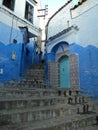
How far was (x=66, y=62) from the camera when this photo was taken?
8.79m

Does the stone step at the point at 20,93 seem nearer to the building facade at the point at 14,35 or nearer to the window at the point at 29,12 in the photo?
the building facade at the point at 14,35

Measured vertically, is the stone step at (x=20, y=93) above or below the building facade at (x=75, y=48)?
below

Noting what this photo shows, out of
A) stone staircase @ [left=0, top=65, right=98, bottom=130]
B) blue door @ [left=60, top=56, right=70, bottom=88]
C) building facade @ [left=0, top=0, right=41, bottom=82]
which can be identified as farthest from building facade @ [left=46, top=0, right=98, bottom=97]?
stone staircase @ [left=0, top=65, right=98, bottom=130]

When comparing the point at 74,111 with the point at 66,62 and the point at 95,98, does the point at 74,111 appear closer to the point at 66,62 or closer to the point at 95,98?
the point at 95,98

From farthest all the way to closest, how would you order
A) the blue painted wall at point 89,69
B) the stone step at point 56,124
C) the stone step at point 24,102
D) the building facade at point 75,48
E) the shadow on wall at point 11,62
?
the shadow on wall at point 11,62, the building facade at point 75,48, the blue painted wall at point 89,69, the stone step at point 24,102, the stone step at point 56,124

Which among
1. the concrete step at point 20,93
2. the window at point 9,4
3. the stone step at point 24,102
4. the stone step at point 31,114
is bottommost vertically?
the stone step at point 31,114

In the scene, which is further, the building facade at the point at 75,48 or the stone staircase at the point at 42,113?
the building facade at the point at 75,48

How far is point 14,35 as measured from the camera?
9.22 m

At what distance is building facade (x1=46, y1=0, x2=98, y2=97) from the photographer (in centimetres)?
685

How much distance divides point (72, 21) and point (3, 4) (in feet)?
13.7

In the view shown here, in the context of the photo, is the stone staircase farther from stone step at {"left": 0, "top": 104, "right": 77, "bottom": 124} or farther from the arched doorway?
the arched doorway

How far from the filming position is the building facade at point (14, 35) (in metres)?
8.41

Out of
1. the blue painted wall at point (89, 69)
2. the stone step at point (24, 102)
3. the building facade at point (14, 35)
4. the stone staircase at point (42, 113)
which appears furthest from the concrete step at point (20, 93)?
the building facade at point (14, 35)

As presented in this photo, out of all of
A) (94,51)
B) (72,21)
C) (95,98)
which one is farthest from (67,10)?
(95,98)
